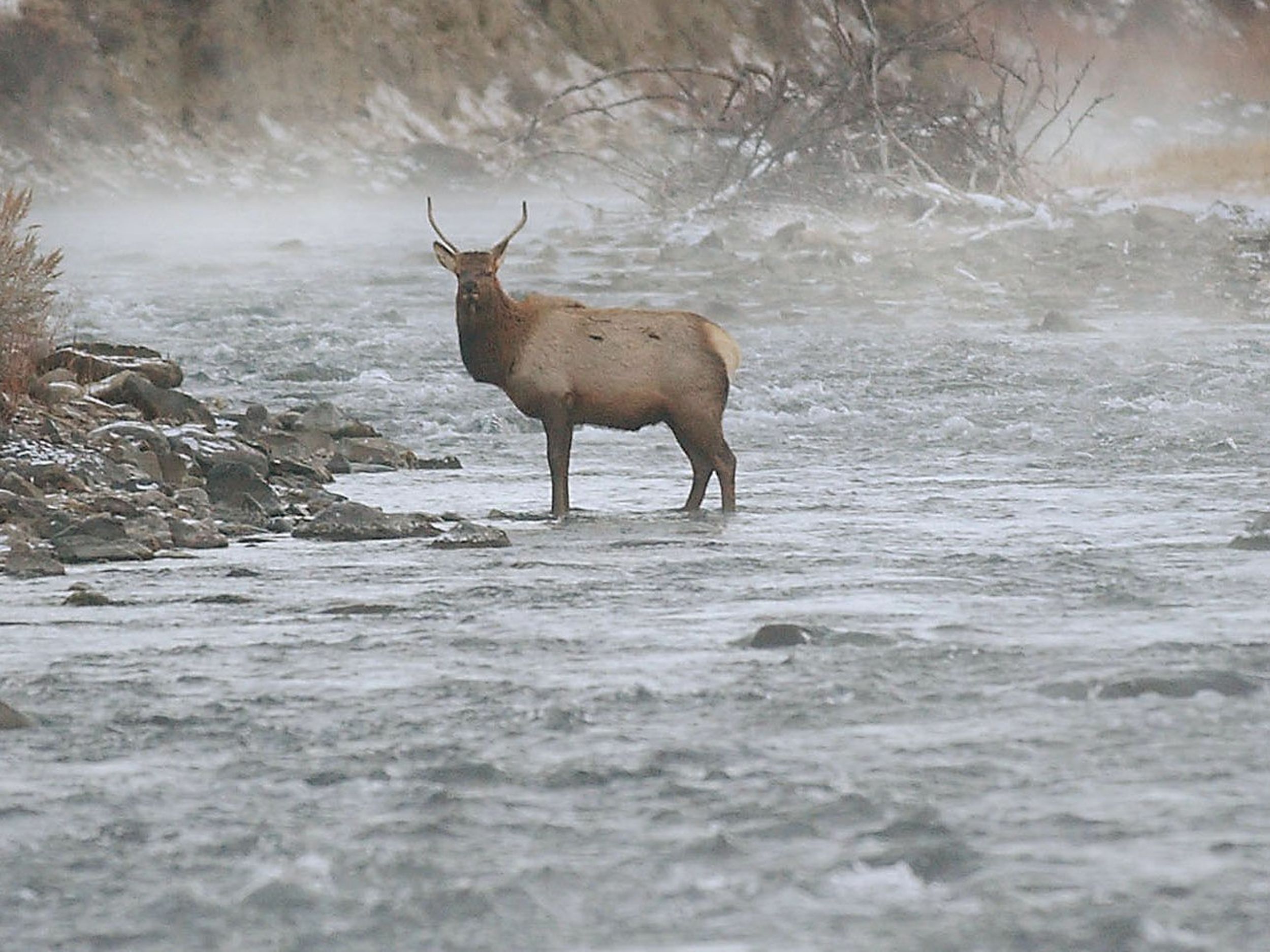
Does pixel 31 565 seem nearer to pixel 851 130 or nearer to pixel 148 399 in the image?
pixel 148 399

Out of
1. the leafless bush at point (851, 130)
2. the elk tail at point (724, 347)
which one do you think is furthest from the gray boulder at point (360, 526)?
the leafless bush at point (851, 130)

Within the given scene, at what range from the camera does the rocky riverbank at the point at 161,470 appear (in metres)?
9.15

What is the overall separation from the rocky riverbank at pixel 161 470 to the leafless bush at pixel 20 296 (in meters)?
0.16

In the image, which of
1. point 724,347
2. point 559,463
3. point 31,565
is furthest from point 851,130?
point 31,565

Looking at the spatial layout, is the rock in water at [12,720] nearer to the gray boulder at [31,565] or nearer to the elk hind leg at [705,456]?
the gray boulder at [31,565]

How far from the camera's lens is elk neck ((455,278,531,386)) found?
10.4 metres

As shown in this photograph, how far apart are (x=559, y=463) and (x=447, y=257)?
1.17 m

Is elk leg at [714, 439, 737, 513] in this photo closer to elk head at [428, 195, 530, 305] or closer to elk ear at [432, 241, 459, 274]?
elk head at [428, 195, 530, 305]

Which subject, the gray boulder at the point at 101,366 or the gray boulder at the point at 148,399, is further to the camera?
the gray boulder at the point at 101,366

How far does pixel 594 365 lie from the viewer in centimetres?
1045

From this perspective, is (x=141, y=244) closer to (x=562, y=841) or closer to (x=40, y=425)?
(x=40, y=425)

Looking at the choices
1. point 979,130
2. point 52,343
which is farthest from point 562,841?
point 979,130

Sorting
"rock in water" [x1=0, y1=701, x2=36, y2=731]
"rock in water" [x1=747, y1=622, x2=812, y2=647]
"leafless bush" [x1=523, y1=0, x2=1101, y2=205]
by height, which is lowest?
"rock in water" [x1=0, y1=701, x2=36, y2=731]

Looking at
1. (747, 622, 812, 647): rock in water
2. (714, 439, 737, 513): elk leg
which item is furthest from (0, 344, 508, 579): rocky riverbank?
(747, 622, 812, 647): rock in water
